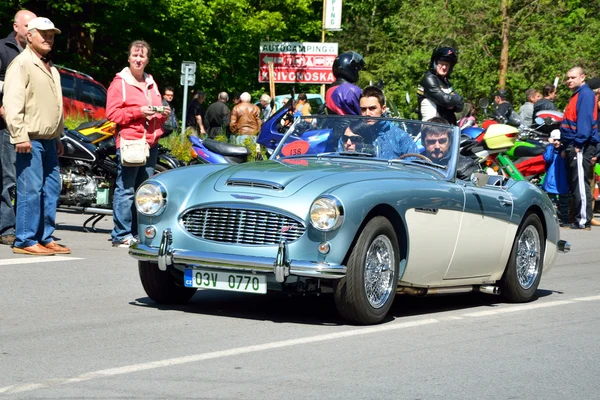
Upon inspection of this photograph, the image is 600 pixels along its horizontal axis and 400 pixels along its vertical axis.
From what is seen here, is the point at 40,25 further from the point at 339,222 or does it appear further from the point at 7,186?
the point at 339,222

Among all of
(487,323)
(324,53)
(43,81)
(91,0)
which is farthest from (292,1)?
(487,323)

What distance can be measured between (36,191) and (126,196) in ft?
4.89

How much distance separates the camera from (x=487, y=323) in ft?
26.7

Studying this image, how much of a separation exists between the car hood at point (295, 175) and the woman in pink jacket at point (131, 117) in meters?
3.57

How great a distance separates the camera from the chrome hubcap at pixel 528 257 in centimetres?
941

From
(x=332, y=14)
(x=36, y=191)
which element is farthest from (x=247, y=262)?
(x=332, y=14)

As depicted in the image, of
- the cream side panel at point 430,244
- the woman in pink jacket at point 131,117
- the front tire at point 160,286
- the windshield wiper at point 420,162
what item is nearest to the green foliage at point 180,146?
the woman in pink jacket at point 131,117

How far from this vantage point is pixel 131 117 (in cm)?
1157

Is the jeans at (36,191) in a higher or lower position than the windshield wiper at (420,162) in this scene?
lower

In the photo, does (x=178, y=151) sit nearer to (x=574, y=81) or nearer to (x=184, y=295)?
(x=574, y=81)

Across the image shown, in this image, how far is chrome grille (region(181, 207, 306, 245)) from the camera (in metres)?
7.34

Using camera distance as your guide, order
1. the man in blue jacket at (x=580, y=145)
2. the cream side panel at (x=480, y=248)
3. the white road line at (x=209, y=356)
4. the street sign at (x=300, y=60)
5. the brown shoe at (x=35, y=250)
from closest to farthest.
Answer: the white road line at (x=209, y=356), the cream side panel at (x=480, y=248), the brown shoe at (x=35, y=250), the man in blue jacket at (x=580, y=145), the street sign at (x=300, y=60)

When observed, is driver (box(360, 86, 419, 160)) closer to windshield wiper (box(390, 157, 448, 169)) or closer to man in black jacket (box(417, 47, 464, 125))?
windshield wiper (box(390, 157, 448, 169))

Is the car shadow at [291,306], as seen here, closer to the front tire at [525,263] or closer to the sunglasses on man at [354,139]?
the front tire at [525,263]
